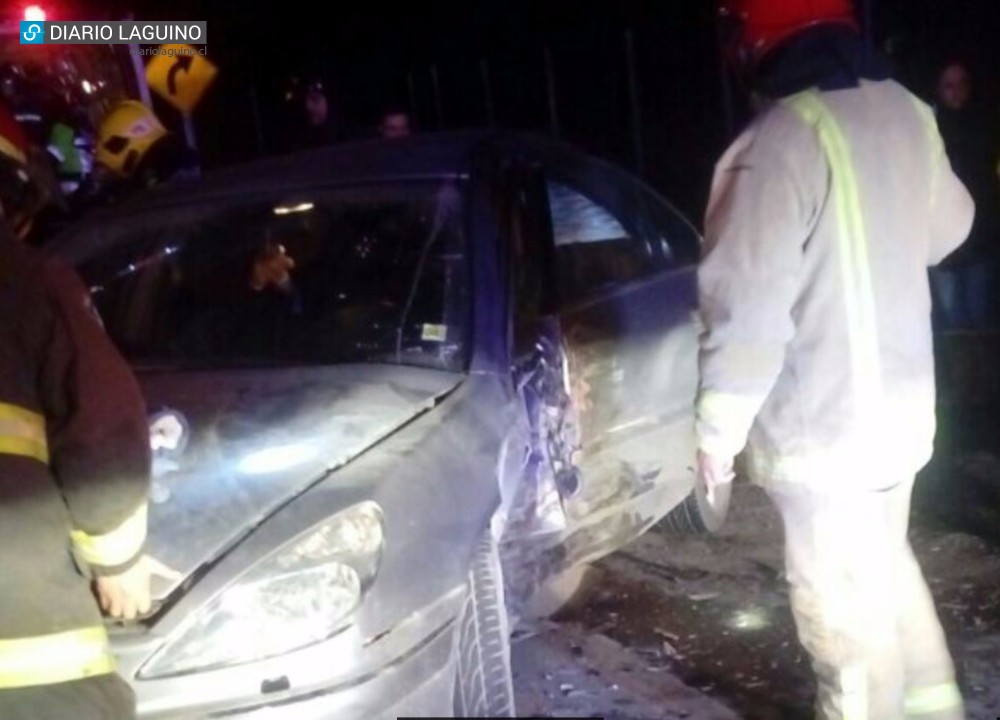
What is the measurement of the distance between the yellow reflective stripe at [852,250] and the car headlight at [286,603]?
3.57 ft

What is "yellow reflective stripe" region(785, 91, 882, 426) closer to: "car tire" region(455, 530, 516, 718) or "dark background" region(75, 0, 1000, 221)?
"car tire" region(455, 530, 516, 718)

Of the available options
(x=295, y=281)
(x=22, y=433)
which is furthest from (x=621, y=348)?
(x=22, y=433)

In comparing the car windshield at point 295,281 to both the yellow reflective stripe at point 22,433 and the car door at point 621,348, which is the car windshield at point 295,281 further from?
the yellow reflective stripe at point 22,433

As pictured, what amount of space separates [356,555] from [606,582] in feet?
7.50

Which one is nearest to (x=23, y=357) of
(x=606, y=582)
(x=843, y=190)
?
(x=843, y=190)

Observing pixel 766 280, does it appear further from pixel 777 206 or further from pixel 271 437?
pixel 271 437

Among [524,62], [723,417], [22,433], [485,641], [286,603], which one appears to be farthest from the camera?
[524,62]

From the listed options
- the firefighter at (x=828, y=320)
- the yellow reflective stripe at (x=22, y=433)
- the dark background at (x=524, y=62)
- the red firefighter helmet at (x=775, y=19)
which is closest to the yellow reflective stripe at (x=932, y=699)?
the firefighter at (x=828, y=320)

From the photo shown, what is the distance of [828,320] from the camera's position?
3258 millimetres

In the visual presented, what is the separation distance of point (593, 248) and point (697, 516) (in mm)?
1099

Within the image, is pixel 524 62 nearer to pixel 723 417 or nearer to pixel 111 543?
pixel 723 417

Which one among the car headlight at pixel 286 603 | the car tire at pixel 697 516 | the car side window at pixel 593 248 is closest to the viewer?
the car headlight at pixel 286 603

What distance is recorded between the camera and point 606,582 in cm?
528

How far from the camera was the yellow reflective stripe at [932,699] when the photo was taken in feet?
11.7
